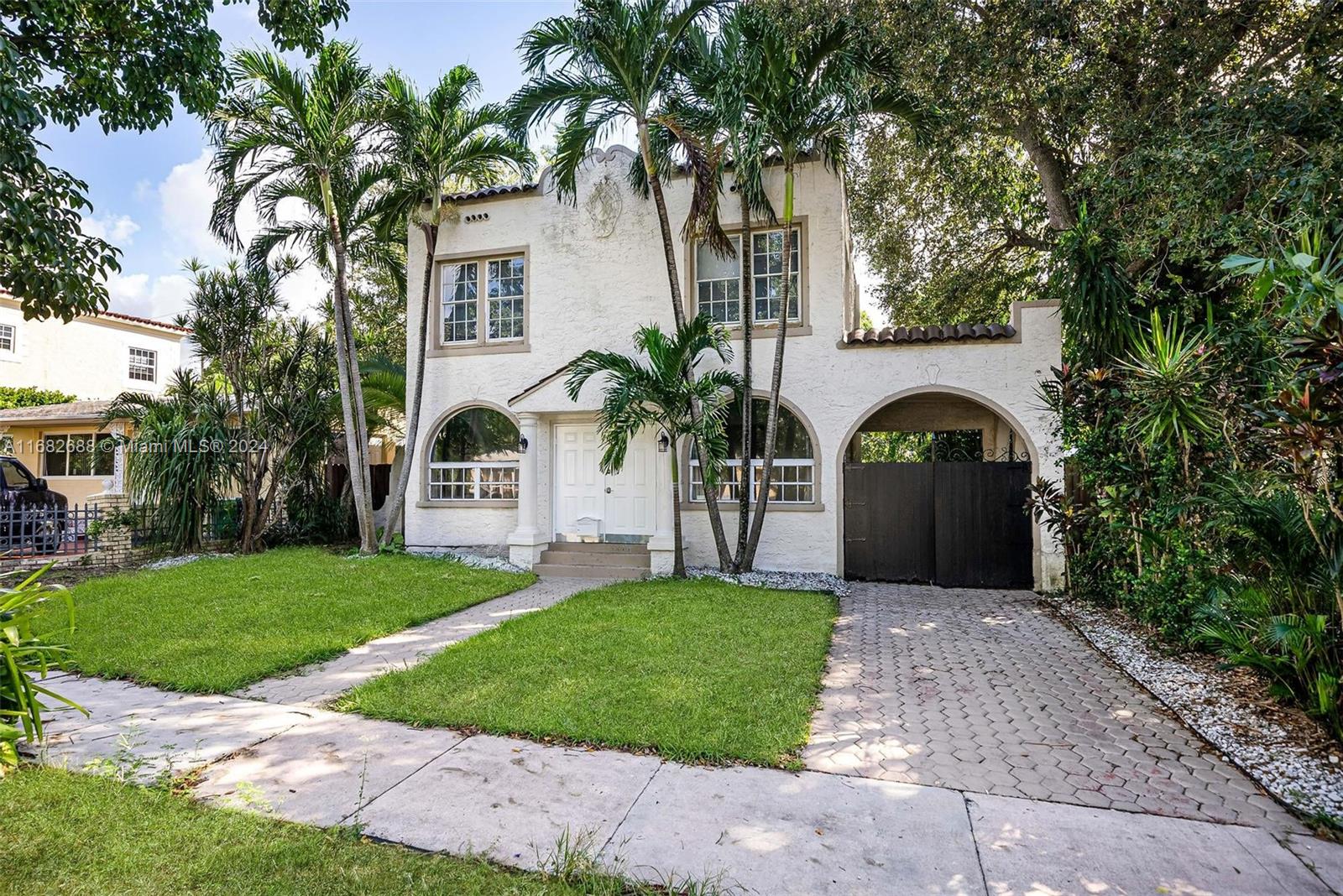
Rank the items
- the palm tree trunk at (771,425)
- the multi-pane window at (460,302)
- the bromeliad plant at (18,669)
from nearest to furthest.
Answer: the bromeliad plant at (18,669) → the palm tree trunk at (771,425) → the multi-pane window at (460,302)

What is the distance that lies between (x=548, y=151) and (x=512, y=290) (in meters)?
10.1

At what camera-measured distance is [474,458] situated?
42.0ft

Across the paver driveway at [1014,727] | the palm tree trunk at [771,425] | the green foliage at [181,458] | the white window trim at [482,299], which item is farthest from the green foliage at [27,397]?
the paver driveway at [1014,727]

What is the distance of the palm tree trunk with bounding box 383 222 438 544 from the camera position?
12375mm

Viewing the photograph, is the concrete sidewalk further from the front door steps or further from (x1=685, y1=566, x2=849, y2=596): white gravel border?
the front door steps

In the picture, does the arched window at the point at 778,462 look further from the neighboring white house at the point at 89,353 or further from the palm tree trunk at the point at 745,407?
the neighboring white house at the point at 89,353

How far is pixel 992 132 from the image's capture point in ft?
35.4

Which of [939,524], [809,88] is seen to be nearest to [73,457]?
[809,88]

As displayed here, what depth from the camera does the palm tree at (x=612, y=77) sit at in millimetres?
9477

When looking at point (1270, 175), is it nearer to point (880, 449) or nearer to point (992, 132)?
point (992, 132)

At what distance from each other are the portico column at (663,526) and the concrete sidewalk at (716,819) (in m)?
6.23

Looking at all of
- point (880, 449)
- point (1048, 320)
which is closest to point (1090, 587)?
point (1048, 320)

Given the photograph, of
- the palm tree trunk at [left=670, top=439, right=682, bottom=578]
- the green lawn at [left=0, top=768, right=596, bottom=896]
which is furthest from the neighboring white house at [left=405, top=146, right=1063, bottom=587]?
the green lawn at [left=0, top=768, right=596, bottom=896]

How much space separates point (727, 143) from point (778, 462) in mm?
4987
